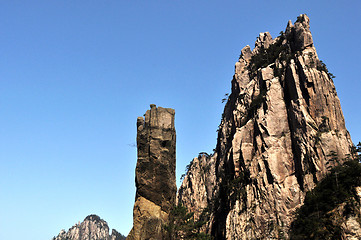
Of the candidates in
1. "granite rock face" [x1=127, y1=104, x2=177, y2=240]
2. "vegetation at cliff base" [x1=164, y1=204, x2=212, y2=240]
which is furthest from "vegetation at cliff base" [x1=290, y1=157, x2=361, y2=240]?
"granite rock face" [x1=127, y1=104, x2=177, y2=240]

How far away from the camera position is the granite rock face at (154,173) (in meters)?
46.4

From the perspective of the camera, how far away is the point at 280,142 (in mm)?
89188

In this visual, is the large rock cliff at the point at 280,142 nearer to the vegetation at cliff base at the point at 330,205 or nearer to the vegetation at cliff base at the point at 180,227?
the vegetation at cliff base at the point at 330,205

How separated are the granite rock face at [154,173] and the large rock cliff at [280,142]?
3815 cm

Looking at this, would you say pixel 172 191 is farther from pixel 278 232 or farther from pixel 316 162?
pixel 316 162

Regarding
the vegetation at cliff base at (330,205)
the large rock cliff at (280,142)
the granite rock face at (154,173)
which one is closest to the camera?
the granite rock face at (154,173)

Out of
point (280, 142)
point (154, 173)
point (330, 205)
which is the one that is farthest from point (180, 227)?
point (280, 142)

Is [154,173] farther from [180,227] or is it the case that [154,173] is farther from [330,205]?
[330,205]

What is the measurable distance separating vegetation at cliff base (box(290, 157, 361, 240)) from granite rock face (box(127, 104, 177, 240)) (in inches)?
Result: 1358

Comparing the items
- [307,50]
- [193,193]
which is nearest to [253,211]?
[307,50]

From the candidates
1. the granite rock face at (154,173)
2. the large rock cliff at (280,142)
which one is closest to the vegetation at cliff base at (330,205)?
the large rock cliff at (280,142)

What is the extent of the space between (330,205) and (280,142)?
20.9 metres

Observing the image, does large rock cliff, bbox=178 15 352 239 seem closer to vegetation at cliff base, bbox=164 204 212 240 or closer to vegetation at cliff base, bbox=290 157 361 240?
vegetation at cliff base, bbox=290 157 361 240

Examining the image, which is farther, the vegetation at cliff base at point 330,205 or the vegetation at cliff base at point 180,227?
the vegetation at cliff base at point 330,205
